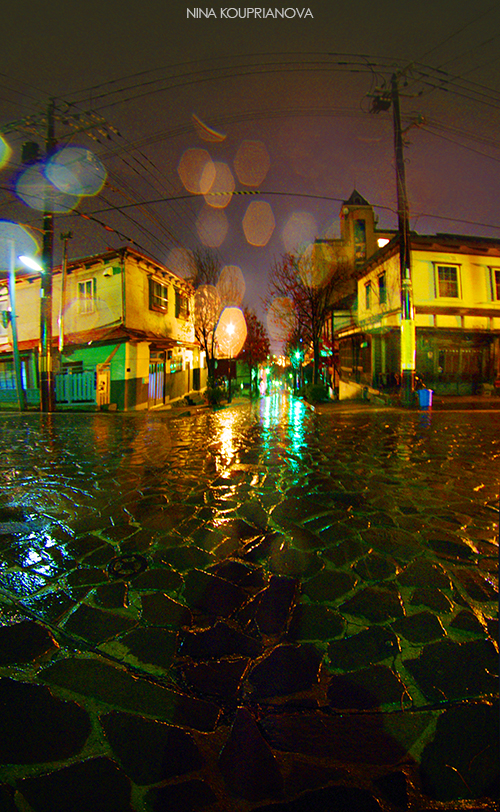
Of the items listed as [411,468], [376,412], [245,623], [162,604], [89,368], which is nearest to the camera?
[245,623]

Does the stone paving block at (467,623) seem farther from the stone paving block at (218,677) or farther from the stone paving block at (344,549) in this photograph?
the stone paving block at (218,677)

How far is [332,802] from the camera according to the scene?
1476mm

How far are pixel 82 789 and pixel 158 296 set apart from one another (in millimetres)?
25453

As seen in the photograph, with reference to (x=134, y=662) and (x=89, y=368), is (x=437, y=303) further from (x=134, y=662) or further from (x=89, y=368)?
(x=134, y=662)

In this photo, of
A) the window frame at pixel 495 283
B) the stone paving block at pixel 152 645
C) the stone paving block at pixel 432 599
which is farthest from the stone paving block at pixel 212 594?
the window frame at pixel 495 283

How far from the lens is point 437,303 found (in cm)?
2245

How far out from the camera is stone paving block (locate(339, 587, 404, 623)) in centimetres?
263

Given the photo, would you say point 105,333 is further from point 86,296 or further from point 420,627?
point 420,627

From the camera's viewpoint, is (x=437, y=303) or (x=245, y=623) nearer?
(x=245, y=623)

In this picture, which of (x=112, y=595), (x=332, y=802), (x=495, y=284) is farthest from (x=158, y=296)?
(x=332, y=802)

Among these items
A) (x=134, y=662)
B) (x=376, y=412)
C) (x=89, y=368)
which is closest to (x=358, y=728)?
(x=134, y=662)

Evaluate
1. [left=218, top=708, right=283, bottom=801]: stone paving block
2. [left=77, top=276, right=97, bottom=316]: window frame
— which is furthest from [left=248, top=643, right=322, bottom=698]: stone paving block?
[left=77, top=276, right=97, bottom=316]: window frame

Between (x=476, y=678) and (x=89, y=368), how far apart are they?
2277 cm

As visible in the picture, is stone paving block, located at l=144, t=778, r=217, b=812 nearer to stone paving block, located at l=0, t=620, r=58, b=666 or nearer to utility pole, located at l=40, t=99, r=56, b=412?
stone paving block, located at l=0, t=620, r=58, b=666
